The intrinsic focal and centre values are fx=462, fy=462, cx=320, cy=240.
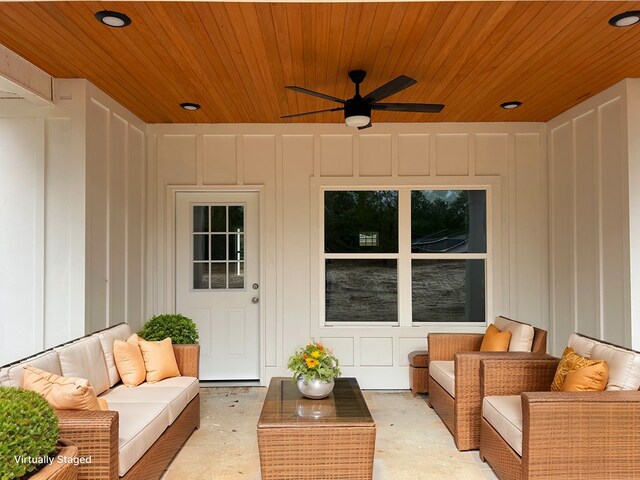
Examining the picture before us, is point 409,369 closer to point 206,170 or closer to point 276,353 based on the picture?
point 276,353

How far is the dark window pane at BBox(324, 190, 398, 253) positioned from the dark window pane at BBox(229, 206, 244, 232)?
3.07ft

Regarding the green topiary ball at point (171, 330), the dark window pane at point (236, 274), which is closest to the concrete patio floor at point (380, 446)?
the green topiary ball at point (171, 330)

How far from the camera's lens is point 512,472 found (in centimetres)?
256

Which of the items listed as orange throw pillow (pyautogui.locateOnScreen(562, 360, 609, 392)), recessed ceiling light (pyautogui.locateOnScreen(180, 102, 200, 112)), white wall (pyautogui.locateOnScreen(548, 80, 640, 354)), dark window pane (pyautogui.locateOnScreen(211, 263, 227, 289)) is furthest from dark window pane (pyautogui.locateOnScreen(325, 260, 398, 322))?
orange throw pillow (pyautogui.locateOnScreen(562, 360, 609, 392))

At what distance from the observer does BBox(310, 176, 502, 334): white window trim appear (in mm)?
5016

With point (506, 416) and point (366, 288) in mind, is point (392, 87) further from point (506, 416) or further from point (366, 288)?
point (366, 288)

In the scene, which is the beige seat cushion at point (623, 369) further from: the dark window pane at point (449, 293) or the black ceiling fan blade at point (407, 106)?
the dark window pane at point (449, 293)

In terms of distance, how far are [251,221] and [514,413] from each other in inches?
130

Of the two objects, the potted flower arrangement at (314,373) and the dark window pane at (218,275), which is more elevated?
the dark window pane at (218,275)

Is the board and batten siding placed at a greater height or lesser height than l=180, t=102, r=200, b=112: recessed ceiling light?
lesser

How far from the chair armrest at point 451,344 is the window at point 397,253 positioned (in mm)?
810

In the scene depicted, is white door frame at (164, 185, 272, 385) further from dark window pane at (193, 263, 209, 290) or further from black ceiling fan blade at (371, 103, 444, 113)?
black ceiling fan blade at (371, 103, 444, 113)

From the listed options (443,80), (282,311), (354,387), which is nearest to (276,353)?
(282,311)

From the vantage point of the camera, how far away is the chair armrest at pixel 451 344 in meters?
4.20
